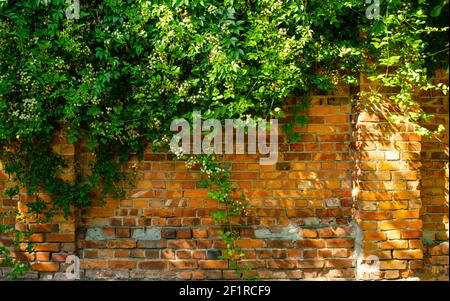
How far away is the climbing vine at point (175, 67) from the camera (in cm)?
389

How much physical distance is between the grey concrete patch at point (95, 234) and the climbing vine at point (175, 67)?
289 mm

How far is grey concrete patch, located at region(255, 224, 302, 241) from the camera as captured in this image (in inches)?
166

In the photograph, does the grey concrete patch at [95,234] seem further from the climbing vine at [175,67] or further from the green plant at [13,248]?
the green plant at [13,248]

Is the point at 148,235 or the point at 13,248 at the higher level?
the point at 148,235

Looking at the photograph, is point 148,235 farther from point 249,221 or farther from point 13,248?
point 13,248

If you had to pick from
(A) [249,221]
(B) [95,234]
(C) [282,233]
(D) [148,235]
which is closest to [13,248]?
(B) [95,234]

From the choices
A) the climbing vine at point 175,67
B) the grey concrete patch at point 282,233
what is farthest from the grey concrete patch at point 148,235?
the grey concrete patch at point 282,233

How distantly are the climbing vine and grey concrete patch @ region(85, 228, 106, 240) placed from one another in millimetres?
289

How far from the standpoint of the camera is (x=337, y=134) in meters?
4.23

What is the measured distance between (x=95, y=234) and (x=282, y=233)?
1672mm

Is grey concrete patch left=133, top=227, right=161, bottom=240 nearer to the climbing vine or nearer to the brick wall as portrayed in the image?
the brick wall

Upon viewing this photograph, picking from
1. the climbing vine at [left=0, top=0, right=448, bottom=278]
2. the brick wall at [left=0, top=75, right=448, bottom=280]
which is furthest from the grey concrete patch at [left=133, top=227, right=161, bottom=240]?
the climbing vine at [left=0, top=0, right=448, bottom=278]

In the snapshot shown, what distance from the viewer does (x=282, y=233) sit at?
4219mm

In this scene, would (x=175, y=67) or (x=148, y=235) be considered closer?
(x=175, y=67)
